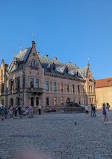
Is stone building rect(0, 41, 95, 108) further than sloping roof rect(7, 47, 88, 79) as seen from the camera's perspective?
No

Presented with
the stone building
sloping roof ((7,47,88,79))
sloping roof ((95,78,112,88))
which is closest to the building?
sloping roof ((95,78,112,88))

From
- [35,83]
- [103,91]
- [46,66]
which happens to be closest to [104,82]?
[103,91]

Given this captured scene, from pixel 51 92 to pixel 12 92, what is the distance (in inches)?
377

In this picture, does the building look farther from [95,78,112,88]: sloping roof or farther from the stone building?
the stone building

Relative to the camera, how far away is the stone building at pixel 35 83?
35.7 metres

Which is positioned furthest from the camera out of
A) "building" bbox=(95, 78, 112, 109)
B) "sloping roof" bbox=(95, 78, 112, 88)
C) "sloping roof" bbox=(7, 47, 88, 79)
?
"sloping roof" bbox=(95, 78, 112, 88)

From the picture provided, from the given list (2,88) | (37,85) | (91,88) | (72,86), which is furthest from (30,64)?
(91,88)

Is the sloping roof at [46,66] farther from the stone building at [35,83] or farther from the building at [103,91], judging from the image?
the building at [103,91]

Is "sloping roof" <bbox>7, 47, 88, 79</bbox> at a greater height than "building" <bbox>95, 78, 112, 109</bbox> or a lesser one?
greater

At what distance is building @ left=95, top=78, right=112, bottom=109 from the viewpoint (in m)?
57.4

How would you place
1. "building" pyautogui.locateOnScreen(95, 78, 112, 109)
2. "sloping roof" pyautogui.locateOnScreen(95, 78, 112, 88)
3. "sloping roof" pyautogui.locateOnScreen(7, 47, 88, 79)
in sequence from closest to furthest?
1. "sloping roof" pyautogui.locateOnScreen(7, 47, 88, 79)
2. "building" pyautogui.locateOnScreen(95, 78, 112, 109)
3. "sloping roof" pyautogui.locateOnScreen(95, 78, 112, 88)

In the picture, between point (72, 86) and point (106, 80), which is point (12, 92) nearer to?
point (72, 86)

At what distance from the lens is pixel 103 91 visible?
193 feet

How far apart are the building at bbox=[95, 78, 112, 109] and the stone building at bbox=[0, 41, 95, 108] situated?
37.6 feet
